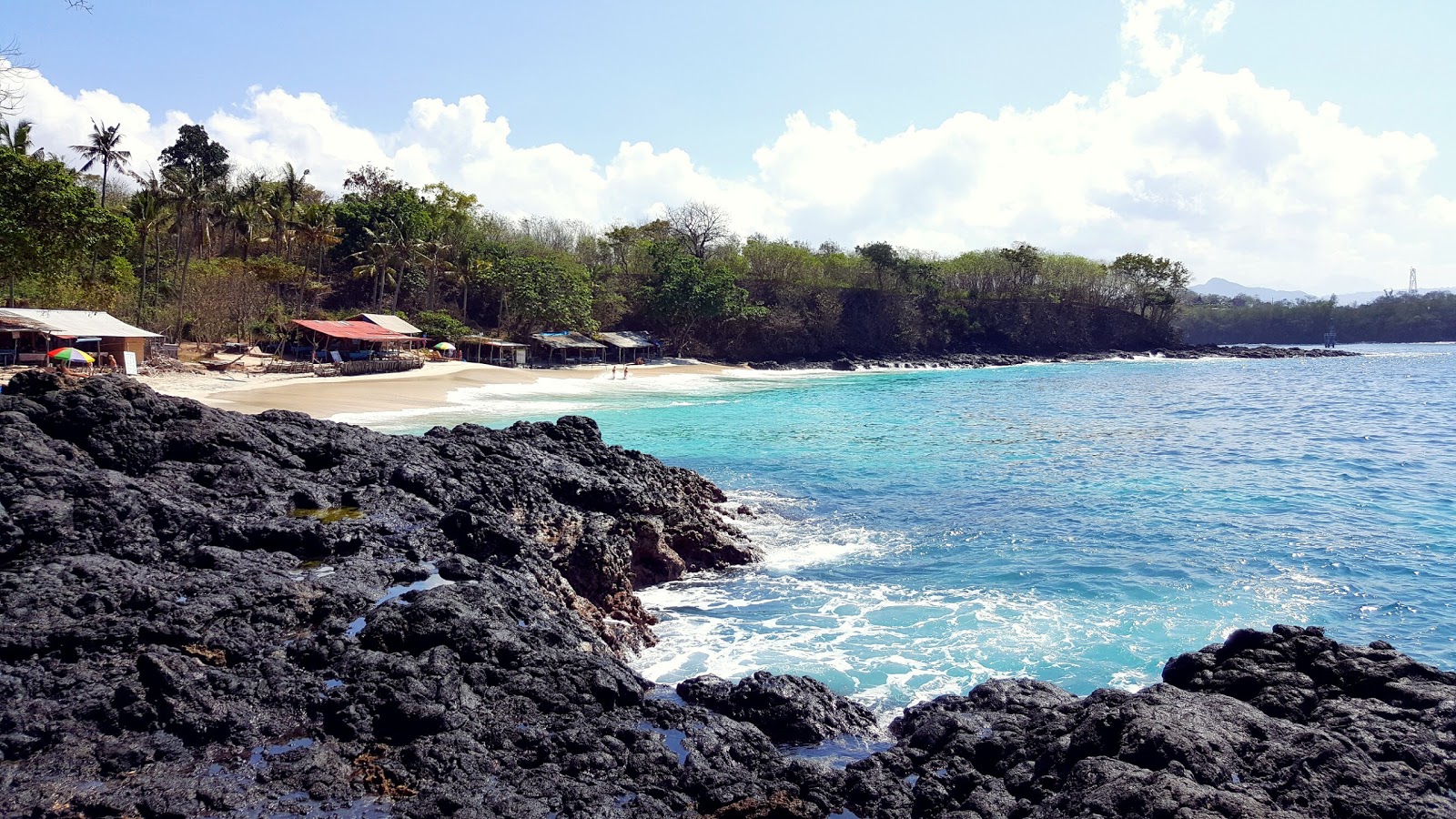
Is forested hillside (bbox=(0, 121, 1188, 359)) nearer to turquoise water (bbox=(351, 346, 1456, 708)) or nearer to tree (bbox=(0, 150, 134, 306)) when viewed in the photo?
tree (bbox=(0, 150, 134, 306))

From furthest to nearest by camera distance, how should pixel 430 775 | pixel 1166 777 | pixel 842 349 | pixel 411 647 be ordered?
pixel 842 349 → pixel 411 647 → pixel 430 775 → pixel 1166 777

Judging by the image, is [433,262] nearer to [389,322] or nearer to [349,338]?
[389,322]

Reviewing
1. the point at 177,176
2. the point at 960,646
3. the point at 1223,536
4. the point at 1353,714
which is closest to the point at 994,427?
the point at 1223,536

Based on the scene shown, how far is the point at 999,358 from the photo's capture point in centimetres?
7969

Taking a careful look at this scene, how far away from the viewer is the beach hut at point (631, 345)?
57.8 m

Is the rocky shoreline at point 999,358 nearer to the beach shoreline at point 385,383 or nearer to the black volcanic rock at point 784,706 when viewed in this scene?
the beach shoreline at point 385,383

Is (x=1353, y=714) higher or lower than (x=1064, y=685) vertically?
higher

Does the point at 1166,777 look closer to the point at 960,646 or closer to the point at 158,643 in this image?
the point at 960,646

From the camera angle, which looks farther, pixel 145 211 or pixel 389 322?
pixel 389 322

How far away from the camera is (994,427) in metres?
31.6

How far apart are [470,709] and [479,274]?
54.0 m

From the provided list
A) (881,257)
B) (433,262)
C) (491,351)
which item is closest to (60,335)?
(491,351)

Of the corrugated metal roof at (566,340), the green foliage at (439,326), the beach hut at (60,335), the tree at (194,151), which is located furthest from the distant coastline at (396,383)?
the tree at (194,151)

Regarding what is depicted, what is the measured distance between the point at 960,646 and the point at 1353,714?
459 centimetres
